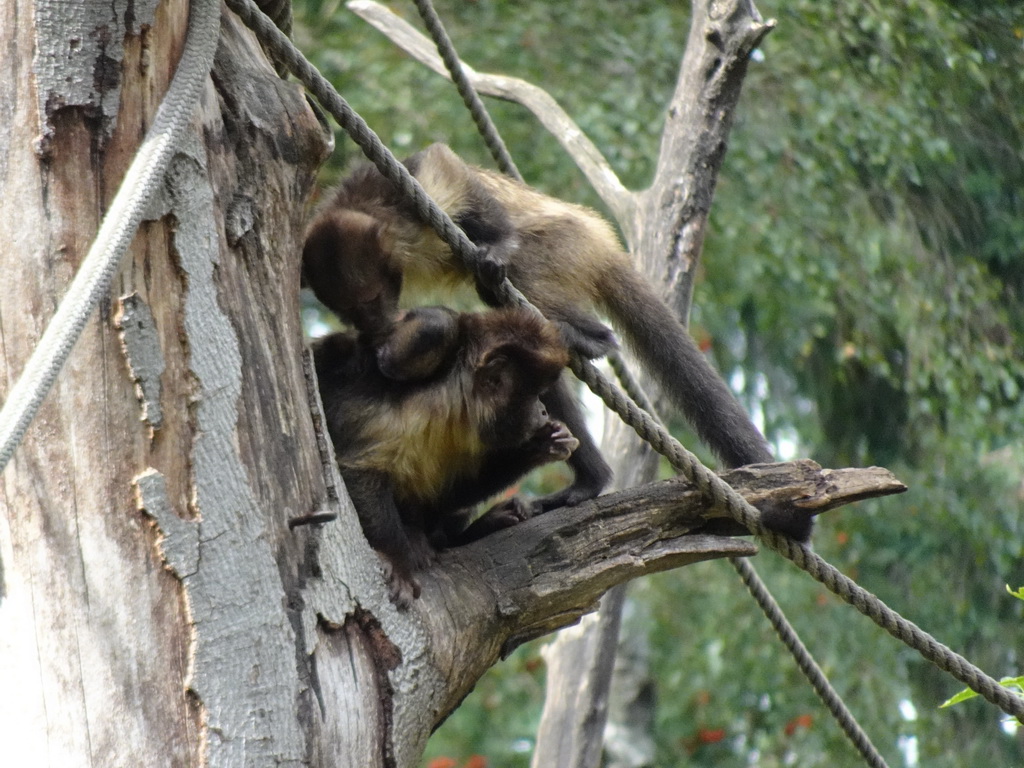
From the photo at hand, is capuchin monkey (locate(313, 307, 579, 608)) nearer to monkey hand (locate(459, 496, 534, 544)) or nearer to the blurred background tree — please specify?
monkey hand (locate(459, 496, 534, 544))

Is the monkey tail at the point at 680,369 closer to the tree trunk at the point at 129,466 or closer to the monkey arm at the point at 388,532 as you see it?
the monkey arm at the point at 388,532

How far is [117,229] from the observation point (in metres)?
1.85

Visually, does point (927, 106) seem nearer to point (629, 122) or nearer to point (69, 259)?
point (629, 122)

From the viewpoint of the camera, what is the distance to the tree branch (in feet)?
8.95

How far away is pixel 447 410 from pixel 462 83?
1.39 metres

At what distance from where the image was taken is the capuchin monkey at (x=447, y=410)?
303 cm

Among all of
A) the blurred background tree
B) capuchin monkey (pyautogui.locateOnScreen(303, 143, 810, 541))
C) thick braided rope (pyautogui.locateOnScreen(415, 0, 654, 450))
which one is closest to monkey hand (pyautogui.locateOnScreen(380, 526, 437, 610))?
capuchin monkey (pyautogui.locateOnScreen(303, 143, 810, 541))

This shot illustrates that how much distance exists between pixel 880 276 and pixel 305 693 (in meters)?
6.52

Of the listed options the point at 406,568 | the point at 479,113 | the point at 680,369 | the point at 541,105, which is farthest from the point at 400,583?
the point at 541,105

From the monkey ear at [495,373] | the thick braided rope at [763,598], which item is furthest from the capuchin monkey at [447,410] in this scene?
the thick braided rope at [763,598]

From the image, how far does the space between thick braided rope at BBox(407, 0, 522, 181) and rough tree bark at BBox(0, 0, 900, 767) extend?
1.29 metres

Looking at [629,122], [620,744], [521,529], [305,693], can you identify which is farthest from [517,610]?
[629,122]

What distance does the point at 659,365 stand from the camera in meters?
4.03

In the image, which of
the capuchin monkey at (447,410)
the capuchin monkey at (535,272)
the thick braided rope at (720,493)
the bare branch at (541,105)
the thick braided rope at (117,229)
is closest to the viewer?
the thick braided rope at (117,229)
